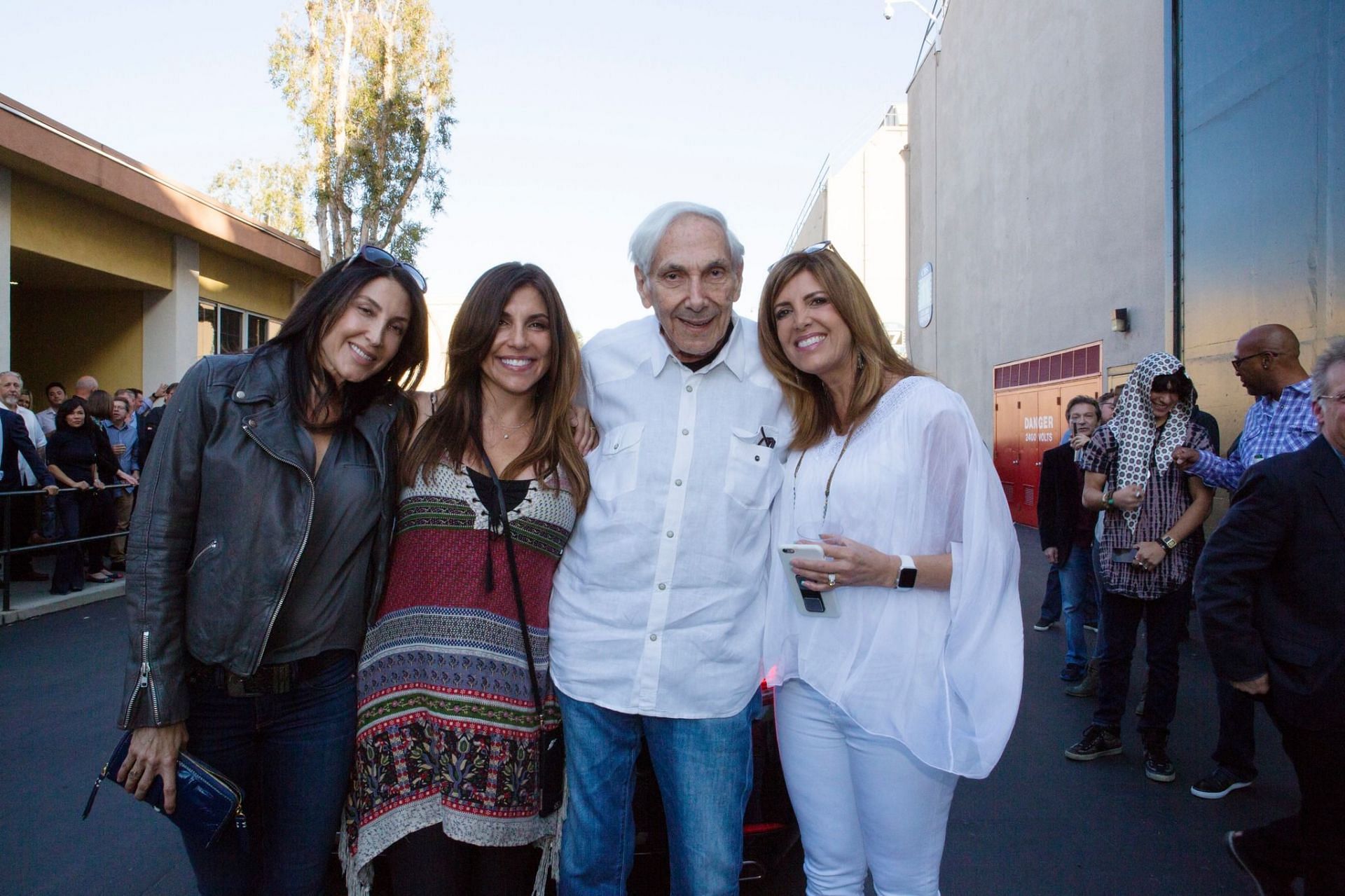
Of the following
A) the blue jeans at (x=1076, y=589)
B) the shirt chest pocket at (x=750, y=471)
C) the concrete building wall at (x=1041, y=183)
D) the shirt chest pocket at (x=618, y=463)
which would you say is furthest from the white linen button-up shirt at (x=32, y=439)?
the concrete building wall at (x=1041, y=183)

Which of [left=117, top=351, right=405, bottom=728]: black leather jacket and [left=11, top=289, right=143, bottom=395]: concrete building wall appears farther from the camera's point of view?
[left=11, top=289, right=143, bottom=395]: concrete building wall

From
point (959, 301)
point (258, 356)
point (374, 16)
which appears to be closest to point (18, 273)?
point (374, 16)

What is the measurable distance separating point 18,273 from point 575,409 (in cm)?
1478

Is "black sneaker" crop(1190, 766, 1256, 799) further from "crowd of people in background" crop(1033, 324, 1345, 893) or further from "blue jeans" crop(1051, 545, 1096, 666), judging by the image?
"blue jeans" crop(1051, 545, 1096, 666)

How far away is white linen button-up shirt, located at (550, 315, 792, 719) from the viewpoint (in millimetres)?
2170

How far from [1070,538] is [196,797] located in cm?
582

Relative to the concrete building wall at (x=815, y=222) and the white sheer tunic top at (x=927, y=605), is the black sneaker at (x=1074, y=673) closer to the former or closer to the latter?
the white sheer tunic top at (x=927, y=605)

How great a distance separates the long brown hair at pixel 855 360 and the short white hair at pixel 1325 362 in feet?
4.31

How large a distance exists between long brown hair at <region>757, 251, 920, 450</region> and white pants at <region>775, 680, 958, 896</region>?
722mm

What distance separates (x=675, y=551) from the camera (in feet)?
7.20

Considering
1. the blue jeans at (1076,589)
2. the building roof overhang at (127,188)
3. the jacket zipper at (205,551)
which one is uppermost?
the building roof overhang at (127,188)

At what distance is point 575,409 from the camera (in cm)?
249

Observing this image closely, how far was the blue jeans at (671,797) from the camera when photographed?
2178mm

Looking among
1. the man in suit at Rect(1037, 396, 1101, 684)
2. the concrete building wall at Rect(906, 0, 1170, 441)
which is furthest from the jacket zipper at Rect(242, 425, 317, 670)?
the concrete building wall at Rect(906, 0, 1170, 441)
